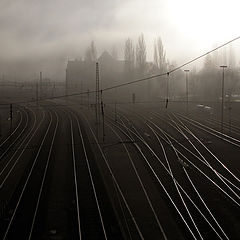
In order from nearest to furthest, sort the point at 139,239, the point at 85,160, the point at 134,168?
the point at 139,239 → the point at 134,168 → the point at 85,160

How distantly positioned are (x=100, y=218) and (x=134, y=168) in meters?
6.98

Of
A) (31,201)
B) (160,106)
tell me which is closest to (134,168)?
(31,201)

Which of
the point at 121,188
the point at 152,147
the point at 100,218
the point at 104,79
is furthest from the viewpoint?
the point at 104,79

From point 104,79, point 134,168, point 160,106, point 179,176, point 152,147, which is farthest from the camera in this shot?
point 104,79

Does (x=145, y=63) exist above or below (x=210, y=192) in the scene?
above

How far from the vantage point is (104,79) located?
277ft

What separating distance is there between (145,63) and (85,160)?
53.9 m

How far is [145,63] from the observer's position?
240 feet

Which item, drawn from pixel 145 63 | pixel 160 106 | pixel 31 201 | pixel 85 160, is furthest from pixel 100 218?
pixel 145 63

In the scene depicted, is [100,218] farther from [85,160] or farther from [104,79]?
[104,79]

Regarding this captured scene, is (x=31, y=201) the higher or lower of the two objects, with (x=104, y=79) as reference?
lower

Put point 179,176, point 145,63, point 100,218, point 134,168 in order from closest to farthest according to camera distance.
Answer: point 100,218 → point 179,176 → point 134,168 → point 145,63

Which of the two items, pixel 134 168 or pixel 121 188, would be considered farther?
pixel 134 168

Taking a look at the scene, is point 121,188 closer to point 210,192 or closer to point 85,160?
point 210,192
